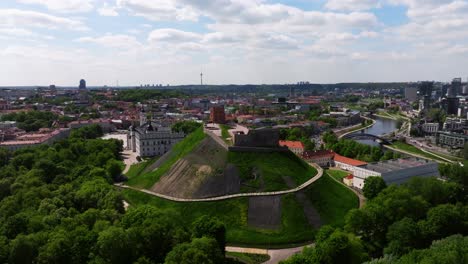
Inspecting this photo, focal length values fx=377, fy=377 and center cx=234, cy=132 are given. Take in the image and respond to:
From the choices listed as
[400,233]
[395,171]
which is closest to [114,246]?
[400,233]

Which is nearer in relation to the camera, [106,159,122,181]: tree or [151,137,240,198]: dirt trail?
[151,137,240,198]: dirt trail

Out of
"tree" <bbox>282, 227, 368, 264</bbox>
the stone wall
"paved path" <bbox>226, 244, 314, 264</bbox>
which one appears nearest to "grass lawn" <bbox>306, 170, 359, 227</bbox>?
"paved path" <bbox>226, 244, 314, 264</bbox>

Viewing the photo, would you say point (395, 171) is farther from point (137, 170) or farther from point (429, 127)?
point (429, 127)

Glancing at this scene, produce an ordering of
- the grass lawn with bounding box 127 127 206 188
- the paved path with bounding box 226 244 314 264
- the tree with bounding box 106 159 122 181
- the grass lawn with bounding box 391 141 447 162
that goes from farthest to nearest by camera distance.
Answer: the grass lawn with bounding box 391 141 447 162 → the tree with bounding box 106 159 122 181 → the grass lawn with bounding box 127 127 206 188 → the paved path with bounding box 226 244 314 264

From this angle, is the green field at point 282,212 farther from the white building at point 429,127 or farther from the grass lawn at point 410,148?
the white building at point 429,127

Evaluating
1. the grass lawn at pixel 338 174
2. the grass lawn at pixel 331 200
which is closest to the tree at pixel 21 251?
the grass lawn at pixel 331 200

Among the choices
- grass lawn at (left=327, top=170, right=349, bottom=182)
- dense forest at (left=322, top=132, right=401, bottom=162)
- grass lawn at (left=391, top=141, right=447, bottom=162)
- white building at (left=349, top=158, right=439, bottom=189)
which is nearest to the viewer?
white building at (left=349, top=158, right=439, bottom=189)

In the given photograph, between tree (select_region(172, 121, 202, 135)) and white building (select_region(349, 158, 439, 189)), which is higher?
tree (select_region(172, 121, 202, 135))

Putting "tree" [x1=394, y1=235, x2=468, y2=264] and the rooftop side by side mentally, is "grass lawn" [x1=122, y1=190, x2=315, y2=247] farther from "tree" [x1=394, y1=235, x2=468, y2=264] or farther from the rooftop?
the rooftop
